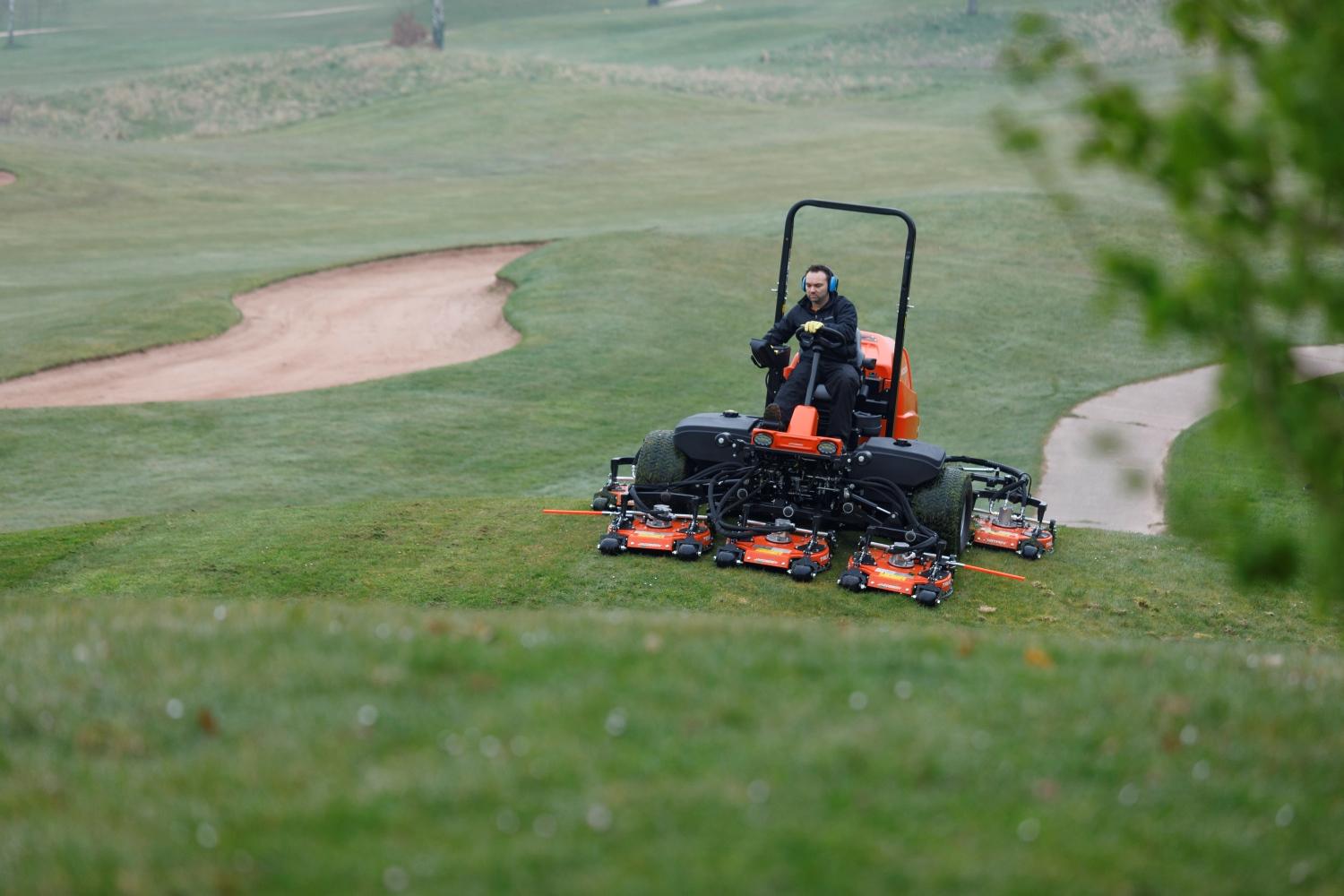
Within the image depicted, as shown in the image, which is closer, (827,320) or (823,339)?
(823,339)

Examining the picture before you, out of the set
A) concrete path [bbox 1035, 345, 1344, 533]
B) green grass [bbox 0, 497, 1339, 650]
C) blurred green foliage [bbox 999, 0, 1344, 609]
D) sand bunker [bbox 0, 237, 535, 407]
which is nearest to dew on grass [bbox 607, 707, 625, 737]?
blurred green foliage [bbox 999, 0, 1344, 609]

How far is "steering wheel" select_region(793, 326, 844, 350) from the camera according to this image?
11.7 m

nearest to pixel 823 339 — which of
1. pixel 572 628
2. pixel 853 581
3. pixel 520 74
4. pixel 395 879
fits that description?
pixel 853 581

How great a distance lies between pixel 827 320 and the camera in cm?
1214

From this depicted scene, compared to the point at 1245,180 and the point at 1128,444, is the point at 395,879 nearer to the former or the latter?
the point at 1245,180

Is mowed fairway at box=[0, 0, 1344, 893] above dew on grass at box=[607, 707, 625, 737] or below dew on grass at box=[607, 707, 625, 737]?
below

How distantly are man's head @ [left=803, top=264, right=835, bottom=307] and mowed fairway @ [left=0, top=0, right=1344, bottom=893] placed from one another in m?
2.68

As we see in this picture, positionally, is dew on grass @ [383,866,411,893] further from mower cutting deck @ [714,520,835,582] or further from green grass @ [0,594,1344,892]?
mower cutting deck @ [714,520,835,582]

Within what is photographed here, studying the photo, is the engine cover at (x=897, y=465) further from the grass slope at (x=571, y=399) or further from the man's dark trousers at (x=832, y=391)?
the grass slope at (x=571, y=399)

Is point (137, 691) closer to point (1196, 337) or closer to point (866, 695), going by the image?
point (866, 695)

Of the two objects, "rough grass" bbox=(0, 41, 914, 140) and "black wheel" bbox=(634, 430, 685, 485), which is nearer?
"black wheel" bbox=(634, 430, 685, 485)

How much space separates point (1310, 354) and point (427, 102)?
3858 centimetres

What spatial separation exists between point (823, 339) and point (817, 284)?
573 mm

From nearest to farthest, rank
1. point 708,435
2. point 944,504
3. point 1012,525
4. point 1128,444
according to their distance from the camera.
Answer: point 944,504 < point 708,435 < point 1128,444 < point 1012,525
